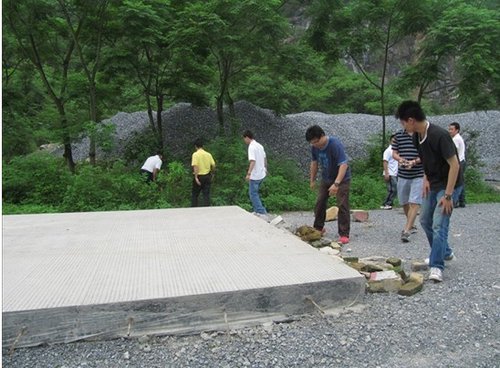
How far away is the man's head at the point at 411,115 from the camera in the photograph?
389cm

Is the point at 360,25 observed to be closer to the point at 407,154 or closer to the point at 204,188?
the point at 204,188

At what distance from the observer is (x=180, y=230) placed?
5.06 m

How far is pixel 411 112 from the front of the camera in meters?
3.92

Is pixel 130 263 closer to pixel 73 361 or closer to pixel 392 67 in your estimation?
pixel 73 361

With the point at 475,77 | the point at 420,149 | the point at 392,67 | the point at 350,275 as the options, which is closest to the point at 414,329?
the point at 350,275

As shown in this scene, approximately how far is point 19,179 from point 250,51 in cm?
645

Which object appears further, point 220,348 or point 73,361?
point 220,348

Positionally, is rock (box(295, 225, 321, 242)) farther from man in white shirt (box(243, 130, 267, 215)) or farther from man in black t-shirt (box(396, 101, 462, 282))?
man in white shirt (box(243, 130, 267, 215))

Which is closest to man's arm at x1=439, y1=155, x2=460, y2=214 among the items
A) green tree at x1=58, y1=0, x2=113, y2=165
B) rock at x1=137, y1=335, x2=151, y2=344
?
rock at x1=137, y1=335, x2=151, y2=344

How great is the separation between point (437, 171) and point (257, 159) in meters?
3.72

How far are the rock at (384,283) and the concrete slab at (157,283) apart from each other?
1.04 feet

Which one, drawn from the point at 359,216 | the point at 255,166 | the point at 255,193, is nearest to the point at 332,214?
the point at 359,216

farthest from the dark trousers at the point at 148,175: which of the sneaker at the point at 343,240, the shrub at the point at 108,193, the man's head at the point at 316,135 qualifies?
the sneaker at the point at 343,240

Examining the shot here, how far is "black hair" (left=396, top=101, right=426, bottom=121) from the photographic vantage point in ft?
12.8
